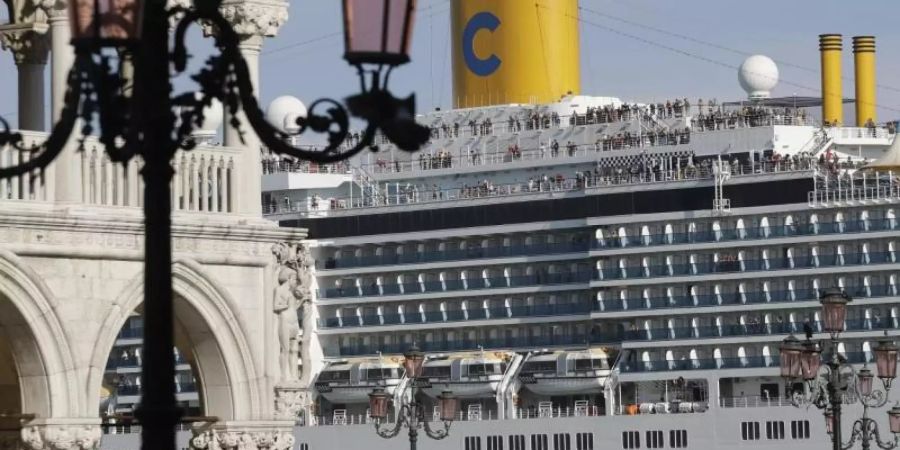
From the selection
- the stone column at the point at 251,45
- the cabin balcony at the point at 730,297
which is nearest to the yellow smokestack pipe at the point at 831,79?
the cabin balcony at the point at 730,297

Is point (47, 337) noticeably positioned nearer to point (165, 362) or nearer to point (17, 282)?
point (17, 282)

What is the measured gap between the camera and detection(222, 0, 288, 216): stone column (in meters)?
17.0

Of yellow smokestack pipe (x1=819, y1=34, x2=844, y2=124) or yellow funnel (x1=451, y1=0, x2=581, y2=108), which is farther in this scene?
yellow funnel (x1=451, y1=0, x2=581, y2=108)

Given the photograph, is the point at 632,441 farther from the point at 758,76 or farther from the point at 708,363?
the point at 758,76

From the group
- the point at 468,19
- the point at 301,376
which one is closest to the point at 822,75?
the point at 468,19

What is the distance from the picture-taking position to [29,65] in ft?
55.9

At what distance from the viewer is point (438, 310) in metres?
80.4

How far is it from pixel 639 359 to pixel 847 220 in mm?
6674

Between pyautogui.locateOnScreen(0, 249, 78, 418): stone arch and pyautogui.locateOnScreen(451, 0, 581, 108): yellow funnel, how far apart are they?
209 feet

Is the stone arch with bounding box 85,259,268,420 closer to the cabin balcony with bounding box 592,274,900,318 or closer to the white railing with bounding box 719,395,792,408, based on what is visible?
the white railing with bounding box 719,395,792,408

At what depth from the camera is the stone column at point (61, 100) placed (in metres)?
15.8

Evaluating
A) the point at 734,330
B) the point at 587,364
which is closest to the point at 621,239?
the point at 587,364

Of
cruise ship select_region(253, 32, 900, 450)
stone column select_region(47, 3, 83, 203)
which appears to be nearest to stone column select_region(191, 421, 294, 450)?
stone column select_region(47, 3, 83, 203)

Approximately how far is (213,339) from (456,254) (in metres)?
64.1
